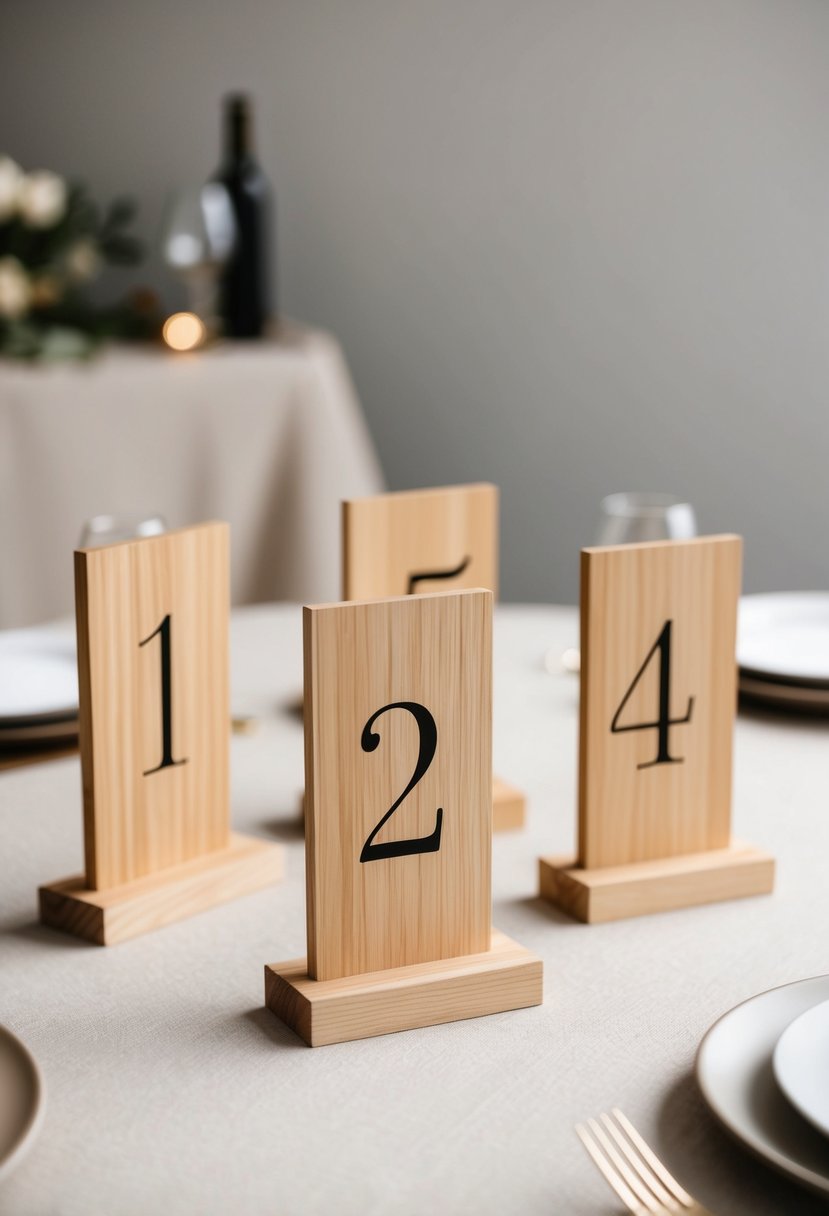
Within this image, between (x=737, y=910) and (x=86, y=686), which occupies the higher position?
(x=86, y=686)

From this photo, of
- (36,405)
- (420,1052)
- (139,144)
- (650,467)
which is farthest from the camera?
(650,467)

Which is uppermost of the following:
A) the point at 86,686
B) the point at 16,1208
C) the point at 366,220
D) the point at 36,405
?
the point at 366,220

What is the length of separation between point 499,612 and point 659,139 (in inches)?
78.1

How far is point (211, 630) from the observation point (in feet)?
2.60

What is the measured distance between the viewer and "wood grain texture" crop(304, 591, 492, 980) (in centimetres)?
61

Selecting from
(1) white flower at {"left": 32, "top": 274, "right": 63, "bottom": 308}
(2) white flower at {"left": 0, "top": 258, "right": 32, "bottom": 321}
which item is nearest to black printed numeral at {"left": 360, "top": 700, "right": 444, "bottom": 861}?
(2) white flower at {"left": 0, "top": 258, "right": 32, "bottom": 321}

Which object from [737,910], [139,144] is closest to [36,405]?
[139,144]

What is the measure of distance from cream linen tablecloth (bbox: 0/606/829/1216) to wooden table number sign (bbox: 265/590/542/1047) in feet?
0.06

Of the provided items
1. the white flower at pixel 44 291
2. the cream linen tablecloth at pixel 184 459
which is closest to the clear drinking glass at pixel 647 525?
the cream linen tablecloth at pixel 184 459

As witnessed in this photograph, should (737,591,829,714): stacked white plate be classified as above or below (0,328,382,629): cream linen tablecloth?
below

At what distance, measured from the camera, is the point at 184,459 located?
2377mm

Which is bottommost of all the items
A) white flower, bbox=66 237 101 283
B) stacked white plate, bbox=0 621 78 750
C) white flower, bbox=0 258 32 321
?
stacked white plate, bbox=0 621 78 750

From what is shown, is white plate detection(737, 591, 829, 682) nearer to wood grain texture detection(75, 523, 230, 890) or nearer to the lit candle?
wood grain texture detection(75, 523, 230, 890)

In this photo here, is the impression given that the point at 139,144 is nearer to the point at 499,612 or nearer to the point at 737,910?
the point at 499,612
